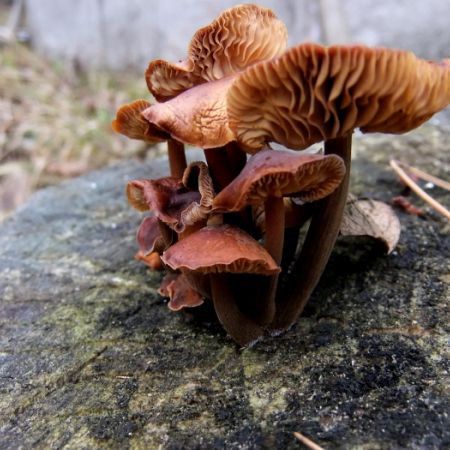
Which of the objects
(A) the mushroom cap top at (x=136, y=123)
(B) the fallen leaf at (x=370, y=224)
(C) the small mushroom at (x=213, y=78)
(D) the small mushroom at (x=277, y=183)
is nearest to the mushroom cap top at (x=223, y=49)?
(C) the small mushroom at (x=213, y=78)

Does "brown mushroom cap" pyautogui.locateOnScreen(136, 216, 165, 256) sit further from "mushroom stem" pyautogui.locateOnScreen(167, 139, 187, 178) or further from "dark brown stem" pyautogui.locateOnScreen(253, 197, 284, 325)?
"dark brown stem" pyautogui.locateOnScreen(253, 197, 284, 325)

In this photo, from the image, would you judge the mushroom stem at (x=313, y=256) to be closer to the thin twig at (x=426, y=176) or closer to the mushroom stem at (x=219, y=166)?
the mushroom stem at (x=219, y=166)

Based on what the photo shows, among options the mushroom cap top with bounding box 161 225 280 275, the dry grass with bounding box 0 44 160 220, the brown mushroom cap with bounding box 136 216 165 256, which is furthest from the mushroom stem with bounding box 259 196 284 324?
the dry grass with bounding box 0 44 160 220

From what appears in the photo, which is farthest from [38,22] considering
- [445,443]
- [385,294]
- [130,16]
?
[445,443]

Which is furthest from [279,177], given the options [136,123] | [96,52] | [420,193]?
[96,52]

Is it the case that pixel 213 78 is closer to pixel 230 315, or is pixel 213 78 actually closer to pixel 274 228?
pixel 274 228

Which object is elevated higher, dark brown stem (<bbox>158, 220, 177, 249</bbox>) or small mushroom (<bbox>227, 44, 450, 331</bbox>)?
small mushroom (<bbox>227, 44, 450, 331</bbox>)
